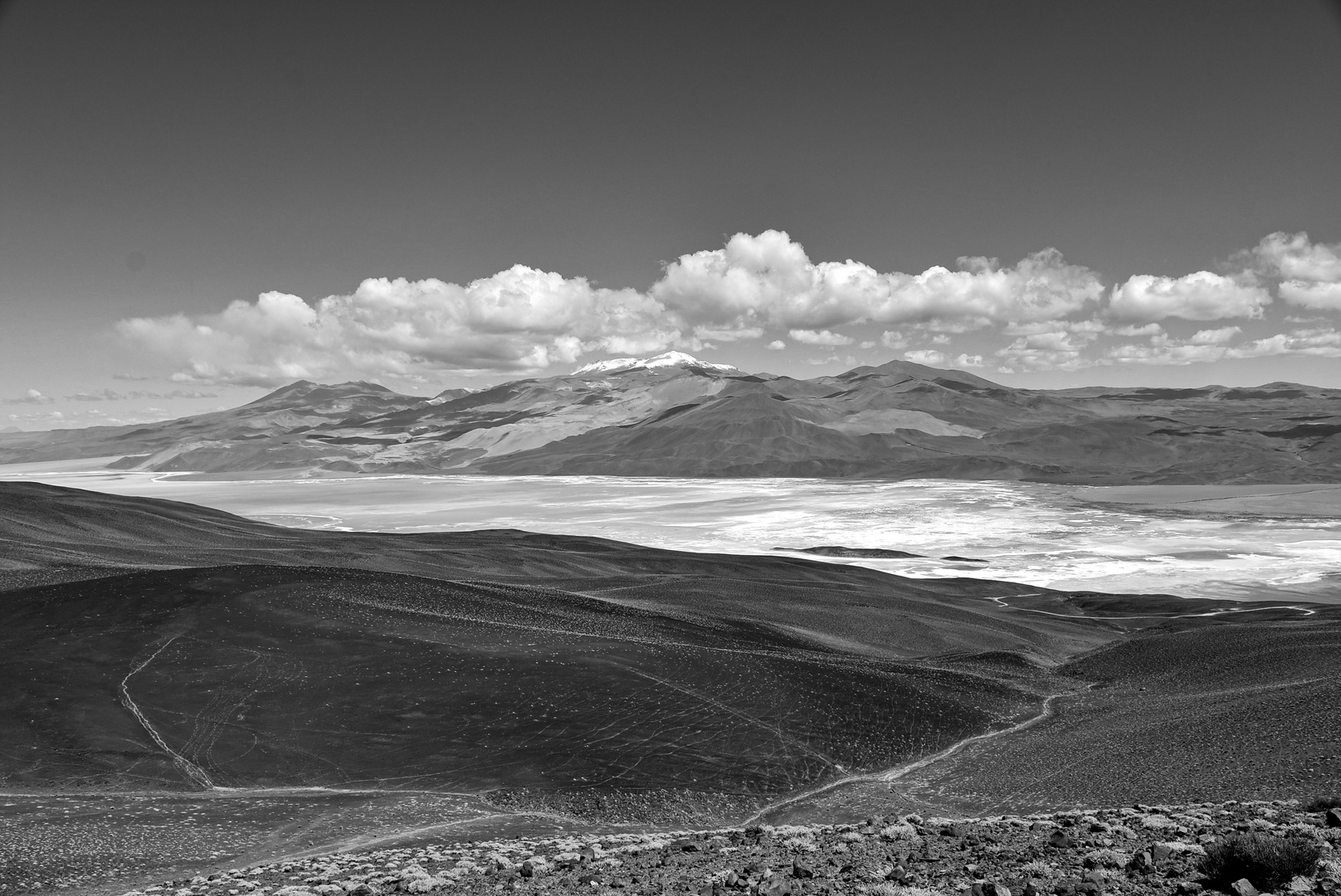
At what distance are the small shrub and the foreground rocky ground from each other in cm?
12

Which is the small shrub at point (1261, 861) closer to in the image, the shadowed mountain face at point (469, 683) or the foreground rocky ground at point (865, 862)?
the foreground rocky ground at point (865, 862)

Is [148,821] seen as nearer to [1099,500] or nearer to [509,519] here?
[509,519]

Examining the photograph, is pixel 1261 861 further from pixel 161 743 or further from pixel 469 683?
pixel 161 743

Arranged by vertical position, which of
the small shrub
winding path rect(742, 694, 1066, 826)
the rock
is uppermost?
the small shrub

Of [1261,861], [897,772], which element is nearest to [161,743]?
[897,772]

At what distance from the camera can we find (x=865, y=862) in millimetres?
11781

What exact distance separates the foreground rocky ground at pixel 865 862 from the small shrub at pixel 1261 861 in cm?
12

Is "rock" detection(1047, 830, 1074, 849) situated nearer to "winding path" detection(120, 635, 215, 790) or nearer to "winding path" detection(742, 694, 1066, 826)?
"winding path" detection(742, 694, 1066, 826)

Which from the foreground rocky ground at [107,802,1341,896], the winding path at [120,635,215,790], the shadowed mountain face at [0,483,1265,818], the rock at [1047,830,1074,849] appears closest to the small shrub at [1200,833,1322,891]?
the foreground rocky ground at [107,802,1341,896]

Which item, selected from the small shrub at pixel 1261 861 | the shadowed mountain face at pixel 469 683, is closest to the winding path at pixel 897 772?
the shadowed mountain face at pixel 469 683

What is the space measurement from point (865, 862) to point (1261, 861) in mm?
4438

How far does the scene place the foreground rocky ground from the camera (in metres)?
10.3

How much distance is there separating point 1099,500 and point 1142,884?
132181mm

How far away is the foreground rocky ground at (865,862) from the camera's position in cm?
1026
